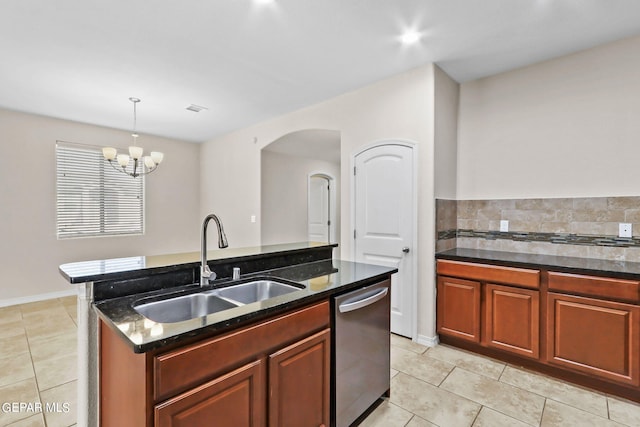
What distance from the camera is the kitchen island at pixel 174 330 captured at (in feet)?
3.52

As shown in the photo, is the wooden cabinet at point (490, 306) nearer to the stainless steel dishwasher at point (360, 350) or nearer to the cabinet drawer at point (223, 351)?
the stainless steel dishwasher at point (360, 350)

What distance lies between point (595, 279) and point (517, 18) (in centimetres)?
203

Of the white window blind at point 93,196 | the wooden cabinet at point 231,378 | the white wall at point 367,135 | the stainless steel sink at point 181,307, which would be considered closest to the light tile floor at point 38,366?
the wooden cabinet at point 231,378

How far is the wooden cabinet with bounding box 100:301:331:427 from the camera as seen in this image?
3.53 ft

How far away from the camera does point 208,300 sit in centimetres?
171

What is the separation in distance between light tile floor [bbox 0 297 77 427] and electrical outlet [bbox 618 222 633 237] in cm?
435

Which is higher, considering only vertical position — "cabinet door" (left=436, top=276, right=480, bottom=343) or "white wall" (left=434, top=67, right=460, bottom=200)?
"white wall" (left=434, top=67, right=460, bottom=200)

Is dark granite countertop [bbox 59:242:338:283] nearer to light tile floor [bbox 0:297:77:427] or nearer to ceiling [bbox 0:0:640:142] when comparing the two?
light tile floor [bbox 0:297:77:427]

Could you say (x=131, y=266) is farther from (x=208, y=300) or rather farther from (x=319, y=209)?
(x=319, y=209)

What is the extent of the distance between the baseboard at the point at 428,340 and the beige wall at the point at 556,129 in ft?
5.20

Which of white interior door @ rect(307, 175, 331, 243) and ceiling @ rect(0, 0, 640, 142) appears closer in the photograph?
ceiling @ rect(0, 0, 640, 142)

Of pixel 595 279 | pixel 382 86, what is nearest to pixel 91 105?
pixel 382 86

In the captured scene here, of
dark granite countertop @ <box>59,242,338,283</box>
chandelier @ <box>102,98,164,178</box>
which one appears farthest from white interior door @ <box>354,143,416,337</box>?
chandelier @ <box>102,98,164,178</box>

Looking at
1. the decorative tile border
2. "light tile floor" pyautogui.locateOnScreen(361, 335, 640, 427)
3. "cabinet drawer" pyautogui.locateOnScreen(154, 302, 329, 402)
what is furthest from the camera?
the decorative tile border
